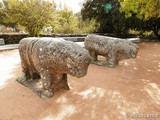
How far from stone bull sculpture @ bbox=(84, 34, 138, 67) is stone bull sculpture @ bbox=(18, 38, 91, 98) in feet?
10.5

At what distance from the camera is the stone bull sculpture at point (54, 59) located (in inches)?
137

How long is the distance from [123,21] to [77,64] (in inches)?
506

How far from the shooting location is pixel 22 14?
13250 mm

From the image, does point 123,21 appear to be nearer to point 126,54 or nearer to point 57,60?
point 126,54

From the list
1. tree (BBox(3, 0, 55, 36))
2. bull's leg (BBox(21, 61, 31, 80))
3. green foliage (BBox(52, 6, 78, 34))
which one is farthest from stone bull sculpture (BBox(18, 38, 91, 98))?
green foliage (BBox(52, 6, 78, 34))

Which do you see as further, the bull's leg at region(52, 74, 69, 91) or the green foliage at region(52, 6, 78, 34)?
the green foliage at region(52, 6, 78, 34)

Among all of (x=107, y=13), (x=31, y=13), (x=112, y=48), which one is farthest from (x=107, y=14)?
(x=112, y=48)

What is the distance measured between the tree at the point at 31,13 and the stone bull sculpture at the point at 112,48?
292 inches

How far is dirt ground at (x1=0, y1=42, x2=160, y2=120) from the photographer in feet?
11.3

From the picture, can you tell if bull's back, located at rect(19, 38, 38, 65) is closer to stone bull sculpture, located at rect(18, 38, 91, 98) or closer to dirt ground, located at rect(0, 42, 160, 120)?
stone bull sculpture, located at rect(18, 38, 91, 98)

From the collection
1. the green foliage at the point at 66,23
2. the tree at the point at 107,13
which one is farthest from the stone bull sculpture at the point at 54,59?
the green foliage at the point at 66,23

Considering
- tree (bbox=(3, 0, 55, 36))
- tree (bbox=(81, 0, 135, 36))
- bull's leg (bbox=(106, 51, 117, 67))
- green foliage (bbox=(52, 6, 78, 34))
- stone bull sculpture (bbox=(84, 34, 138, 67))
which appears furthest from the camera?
green foliage (bbox=(52, 6, 78, 34))

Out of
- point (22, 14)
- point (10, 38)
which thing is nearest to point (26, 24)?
point (22, 14)

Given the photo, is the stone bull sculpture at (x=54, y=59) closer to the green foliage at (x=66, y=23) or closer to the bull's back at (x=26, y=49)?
the bull's back at (x=26, y=49)
